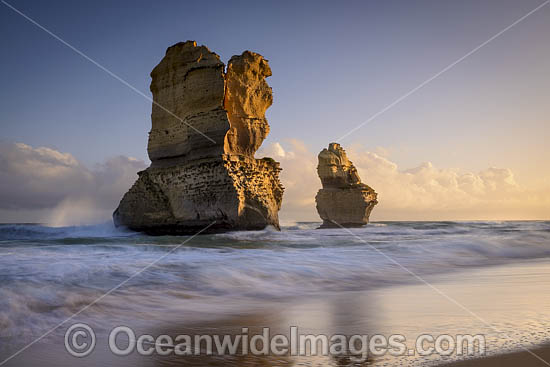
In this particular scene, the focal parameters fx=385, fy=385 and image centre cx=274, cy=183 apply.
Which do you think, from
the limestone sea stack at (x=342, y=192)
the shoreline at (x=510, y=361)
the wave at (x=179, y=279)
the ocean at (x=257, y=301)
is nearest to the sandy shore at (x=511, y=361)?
the shoreline at (x=510, y=361)

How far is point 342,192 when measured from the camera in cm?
3962

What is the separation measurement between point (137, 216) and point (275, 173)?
7645 mm

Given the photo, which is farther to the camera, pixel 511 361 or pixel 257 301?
pixel 257 301

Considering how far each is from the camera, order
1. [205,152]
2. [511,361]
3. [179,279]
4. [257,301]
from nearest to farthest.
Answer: [511,361] → [257,301] → [179,279] → [205,152]

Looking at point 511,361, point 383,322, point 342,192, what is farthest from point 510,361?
point 342,192

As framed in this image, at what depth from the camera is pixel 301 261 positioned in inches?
322

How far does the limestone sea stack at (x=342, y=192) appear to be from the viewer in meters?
39.3

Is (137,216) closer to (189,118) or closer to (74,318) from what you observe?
(189,118)

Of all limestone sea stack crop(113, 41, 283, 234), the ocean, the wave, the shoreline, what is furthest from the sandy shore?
limestone sea stack crop(113, 41, 283, 234)

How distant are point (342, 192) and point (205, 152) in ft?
78.2

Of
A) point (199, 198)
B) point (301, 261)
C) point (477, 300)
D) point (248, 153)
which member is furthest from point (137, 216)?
point (477, 300)

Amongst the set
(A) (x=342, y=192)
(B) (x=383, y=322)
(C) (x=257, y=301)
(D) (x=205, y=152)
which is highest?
(D) (x=205, y=152)

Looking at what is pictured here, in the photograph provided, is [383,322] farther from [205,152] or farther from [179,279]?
[205,152]

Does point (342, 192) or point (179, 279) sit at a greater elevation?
point (342, 192)
